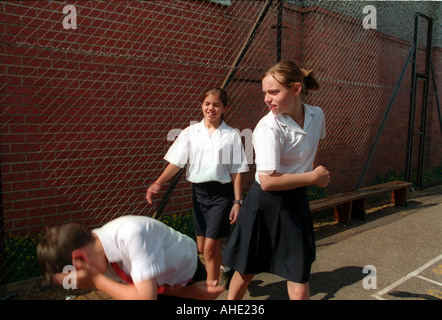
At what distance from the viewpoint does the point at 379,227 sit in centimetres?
506

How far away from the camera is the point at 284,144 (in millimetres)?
2193

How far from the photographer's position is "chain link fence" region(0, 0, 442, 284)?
318 centimetres

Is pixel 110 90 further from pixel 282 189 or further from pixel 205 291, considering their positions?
pixel 205 291

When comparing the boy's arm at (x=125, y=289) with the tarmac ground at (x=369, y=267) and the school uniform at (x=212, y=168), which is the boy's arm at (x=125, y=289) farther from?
the tarmac ground at (x=369, y=267)

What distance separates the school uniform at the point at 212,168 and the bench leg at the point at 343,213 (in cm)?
278

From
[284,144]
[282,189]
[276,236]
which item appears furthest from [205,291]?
[284,144]

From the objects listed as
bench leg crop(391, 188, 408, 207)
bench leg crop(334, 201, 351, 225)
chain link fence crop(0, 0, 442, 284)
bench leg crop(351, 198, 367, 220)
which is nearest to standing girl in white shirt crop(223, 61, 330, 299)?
chain link fence crop(0, 0, 442, 284)

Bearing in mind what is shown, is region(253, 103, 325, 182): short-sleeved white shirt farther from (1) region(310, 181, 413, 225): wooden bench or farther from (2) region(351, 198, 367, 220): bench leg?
(2) region(351, 198, 367, 220): bench leg

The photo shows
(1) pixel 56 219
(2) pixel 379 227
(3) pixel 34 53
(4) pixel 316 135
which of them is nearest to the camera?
(4) pixel 316 135

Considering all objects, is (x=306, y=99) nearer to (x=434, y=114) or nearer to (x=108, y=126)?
(x=108, y=126)

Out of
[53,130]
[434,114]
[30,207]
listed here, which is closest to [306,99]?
[53,130]

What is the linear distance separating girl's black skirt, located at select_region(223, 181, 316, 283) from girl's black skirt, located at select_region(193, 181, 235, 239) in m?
0.47

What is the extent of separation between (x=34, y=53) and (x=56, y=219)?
1.56 metres

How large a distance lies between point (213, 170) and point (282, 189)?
0.84 m
